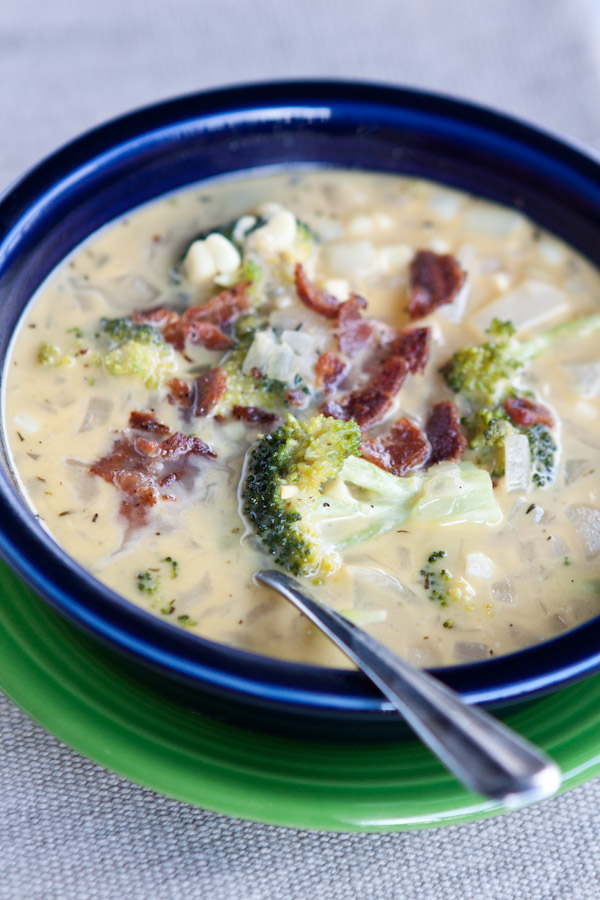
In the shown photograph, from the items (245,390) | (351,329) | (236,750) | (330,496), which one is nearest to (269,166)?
(351,329)

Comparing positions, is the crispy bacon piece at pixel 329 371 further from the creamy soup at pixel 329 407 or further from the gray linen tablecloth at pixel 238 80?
the gray linen tablecloth at pixel 238 80

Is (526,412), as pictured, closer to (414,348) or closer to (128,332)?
(414,348)

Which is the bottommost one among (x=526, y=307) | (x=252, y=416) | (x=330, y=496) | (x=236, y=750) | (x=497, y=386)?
(x=236, y=750)

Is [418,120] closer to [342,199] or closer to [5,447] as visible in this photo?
[342,199]

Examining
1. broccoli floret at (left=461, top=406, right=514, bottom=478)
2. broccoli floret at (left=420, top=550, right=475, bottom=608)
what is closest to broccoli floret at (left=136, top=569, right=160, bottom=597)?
broccoli floret at (left=420, top=550, right=475, bottom=608)

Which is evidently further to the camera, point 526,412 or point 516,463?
point 526,412

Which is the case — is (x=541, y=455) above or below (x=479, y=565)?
above

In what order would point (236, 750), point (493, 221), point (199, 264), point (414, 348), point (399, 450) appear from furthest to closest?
point (493, 221) < point (199, 264) < point (414, 348) < point (399, 450) < point (236, 750)
